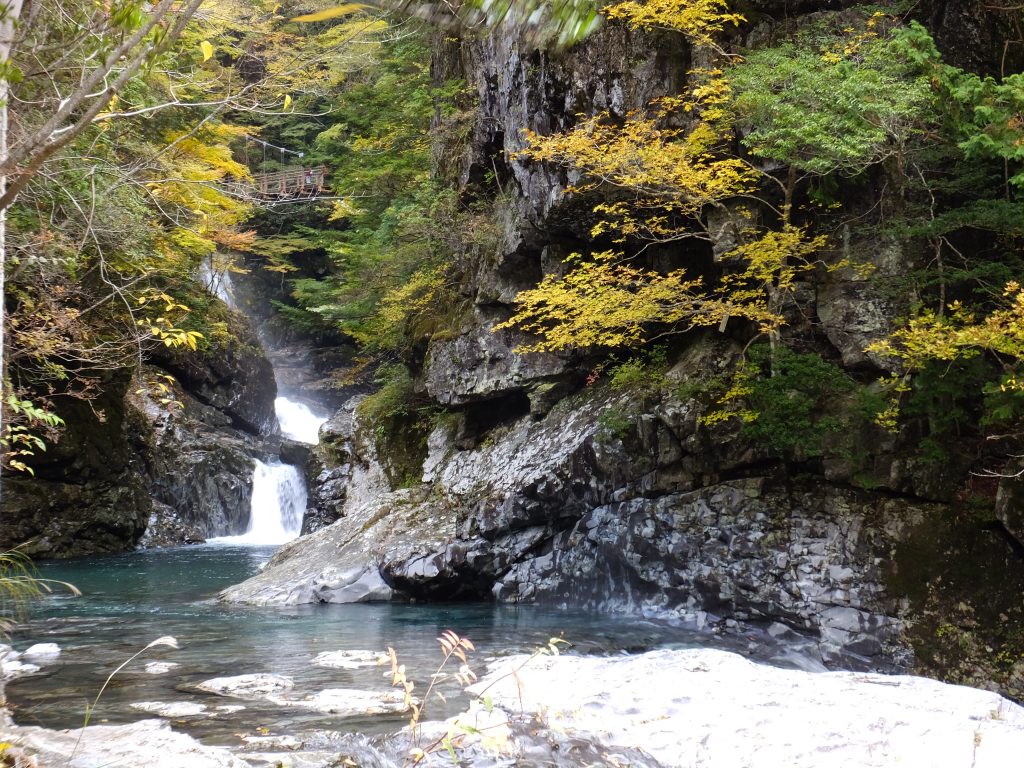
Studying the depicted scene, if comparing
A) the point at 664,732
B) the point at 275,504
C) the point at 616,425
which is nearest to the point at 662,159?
the point at 616,425

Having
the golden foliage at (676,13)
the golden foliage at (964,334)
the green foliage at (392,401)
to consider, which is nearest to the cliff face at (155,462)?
the green foliage at (392,401)

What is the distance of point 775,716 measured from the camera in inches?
175

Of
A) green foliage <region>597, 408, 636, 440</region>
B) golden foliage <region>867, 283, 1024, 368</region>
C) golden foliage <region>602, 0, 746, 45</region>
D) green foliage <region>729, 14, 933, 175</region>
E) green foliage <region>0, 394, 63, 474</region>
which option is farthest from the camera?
green foliage <region>597, 408, 636, 440</region>

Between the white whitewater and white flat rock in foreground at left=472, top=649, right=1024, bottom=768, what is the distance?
19996 mm

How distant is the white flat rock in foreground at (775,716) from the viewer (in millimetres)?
3961

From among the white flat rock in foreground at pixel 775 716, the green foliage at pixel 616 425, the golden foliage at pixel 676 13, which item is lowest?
the white flat rock in foreground at pixel 775 716

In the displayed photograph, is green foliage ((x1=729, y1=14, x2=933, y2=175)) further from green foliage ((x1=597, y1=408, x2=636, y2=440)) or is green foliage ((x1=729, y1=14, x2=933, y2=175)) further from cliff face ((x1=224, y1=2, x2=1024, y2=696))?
green foliage ((x1=597, y1=408, x2=636, y2=440))

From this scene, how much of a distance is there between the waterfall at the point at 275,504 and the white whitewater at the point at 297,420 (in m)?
3.58

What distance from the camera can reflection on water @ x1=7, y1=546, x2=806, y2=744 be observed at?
497 cm

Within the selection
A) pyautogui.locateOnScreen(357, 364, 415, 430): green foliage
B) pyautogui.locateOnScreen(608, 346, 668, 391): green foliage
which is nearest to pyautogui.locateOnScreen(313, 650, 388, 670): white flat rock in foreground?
pyautogui.locateOnScreen(608, 346, 668, 391): green foliage

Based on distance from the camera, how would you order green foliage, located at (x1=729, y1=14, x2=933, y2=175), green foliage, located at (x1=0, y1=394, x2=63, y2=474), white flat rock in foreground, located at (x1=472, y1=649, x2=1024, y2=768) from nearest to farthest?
white flat rock in foreground, located at (x1=472, y1=649, x2=1024, y2=768) → green foliage, located at (x1=0, y1=394, x2=63, y2=474) → green foliage, located at (x1=729, y1=14, x2=933, y2=175)

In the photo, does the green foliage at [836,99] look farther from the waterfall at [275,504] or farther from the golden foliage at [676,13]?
the waterfall at [275,504]

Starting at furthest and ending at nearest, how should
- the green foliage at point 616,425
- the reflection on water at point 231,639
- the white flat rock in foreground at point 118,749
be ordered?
the green foliage at point 616,425
the reflection on water at point 231,639
the white flat rock in foreground at point 118,749

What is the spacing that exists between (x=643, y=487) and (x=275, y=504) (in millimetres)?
12739
